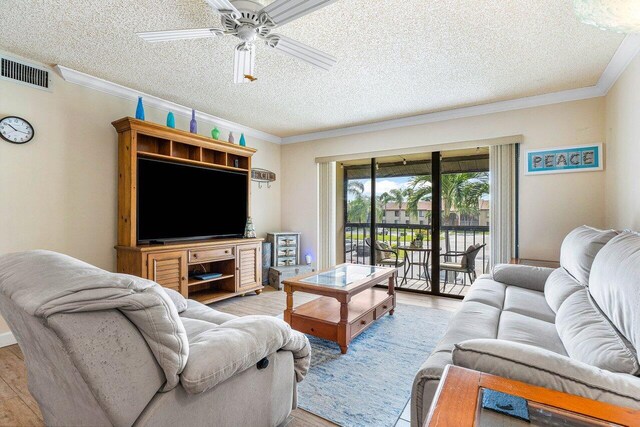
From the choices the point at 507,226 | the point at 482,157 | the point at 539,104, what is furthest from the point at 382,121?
the point at 507,226

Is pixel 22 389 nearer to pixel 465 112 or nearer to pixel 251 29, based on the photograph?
pixel 251 29

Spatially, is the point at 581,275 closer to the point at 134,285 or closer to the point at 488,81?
the point at 488,81

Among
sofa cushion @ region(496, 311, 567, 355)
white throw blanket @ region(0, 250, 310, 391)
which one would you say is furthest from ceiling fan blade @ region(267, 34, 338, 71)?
sofa cushion @ region(496, 311, 567, 355)

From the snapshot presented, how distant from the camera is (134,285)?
963 millimetres

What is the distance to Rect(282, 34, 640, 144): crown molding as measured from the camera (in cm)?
241

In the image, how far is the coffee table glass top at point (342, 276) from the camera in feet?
8.72

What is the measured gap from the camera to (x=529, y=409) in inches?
26.0

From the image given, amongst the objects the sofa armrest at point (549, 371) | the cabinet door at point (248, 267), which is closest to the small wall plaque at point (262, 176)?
the cabinet door at point (248, 267)

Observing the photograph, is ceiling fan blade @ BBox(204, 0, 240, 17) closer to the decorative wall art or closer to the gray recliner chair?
the gray recliner chair

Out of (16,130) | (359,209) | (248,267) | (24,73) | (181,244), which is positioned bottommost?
(248,267)

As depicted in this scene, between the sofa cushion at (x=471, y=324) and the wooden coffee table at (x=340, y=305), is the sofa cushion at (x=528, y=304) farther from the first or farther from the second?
the wooden coffee table at (x=340, y=305)

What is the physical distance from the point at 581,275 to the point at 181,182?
3689 millimetres

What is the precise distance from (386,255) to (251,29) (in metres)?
3.60

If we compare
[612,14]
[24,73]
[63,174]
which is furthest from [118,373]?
[24,73]
